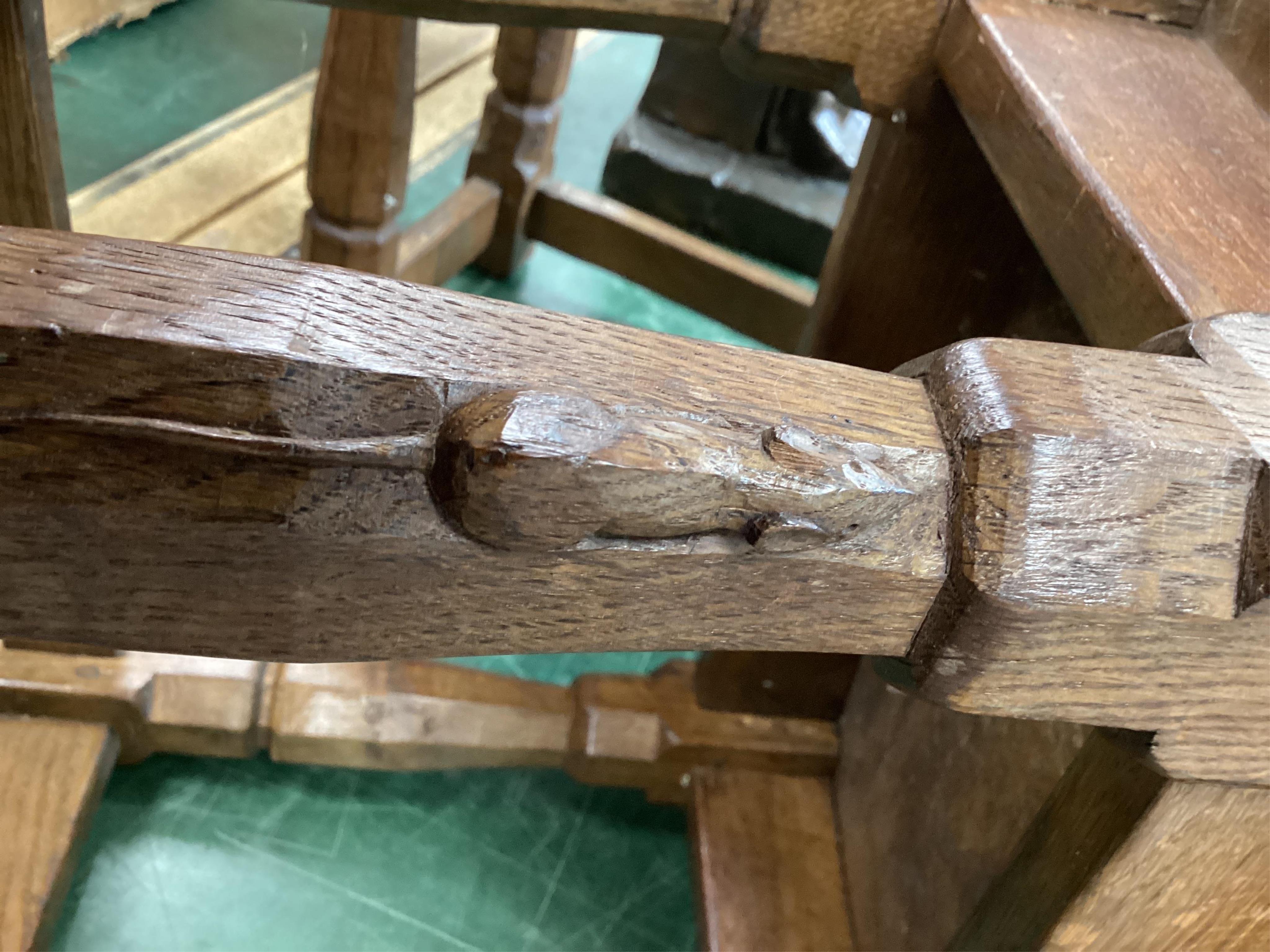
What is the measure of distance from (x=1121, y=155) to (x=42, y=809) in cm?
103

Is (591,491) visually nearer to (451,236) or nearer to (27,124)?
(27,124)

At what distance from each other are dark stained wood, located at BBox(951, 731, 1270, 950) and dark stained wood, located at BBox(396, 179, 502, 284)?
44.2 inches

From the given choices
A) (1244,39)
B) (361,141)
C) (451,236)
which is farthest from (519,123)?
(1244,39)

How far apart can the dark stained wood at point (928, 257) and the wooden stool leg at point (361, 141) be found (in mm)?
527

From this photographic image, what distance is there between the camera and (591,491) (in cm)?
33

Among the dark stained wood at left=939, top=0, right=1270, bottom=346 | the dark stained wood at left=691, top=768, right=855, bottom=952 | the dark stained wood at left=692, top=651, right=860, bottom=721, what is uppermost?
the dark stained wood at left=939, top=0, right=1270, bottom=346

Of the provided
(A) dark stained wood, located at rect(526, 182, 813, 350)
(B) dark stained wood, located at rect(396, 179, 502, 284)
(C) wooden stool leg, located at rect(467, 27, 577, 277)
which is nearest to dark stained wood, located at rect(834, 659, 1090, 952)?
(A) dark stained wood, located at rect(526, 182, 813, 350)

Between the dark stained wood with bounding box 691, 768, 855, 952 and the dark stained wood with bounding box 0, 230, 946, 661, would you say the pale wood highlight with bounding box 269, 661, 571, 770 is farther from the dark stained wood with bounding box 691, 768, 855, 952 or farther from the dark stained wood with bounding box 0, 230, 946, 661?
the dark stained wood with bounding box 0, 230, 946, 661

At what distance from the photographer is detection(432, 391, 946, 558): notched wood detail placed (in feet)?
1.05

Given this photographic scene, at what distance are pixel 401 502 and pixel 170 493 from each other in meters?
0.07

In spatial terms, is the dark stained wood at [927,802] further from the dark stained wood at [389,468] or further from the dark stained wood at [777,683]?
the dark stained wood at [389,468]

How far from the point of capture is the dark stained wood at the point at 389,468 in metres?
0.31

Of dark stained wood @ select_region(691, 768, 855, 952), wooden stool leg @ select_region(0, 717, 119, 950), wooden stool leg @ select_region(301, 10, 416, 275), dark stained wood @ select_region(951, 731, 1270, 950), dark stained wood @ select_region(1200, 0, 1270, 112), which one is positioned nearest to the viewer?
dark stained wood @ select_region(951, 731, 1270, 950)

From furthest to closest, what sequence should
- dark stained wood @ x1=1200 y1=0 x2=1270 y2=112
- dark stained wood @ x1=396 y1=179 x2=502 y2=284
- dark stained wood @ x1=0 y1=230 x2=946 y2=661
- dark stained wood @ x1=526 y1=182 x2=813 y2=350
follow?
dark stained wood @ x1=526 y1=182 x2=813 y2=350 < dark stained wood @ x1=396 y1=179 x2=502 y2=284 < dark stained wood @ x1=1200 y1=0 x2=1270 y2=112 < dark stained wood @ x1=0 y1=230 x2=946 y2=661
